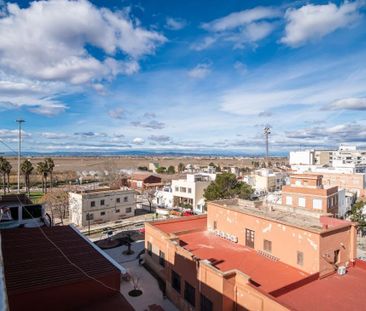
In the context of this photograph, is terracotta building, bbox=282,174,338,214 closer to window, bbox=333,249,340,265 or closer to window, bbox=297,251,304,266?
window, bbox=333,249,340,265

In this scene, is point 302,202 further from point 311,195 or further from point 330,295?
point 330,295

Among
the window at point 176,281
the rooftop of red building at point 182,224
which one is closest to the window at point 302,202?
the rooftop of red building at point 182,224

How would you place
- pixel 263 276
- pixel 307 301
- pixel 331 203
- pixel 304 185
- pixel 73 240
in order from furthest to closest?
1. pixel 304 185
2. pixel 331 203
3. pixel 73 240
4. pixel 263 276
5. pixel 307 301

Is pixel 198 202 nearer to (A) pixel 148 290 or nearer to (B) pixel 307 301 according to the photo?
(A) pixel 148 290

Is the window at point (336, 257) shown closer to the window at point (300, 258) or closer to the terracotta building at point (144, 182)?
the window at point (300, 258)

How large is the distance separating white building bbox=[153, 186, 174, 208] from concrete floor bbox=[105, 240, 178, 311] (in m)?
28.4

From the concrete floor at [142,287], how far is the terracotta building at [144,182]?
46.6 metres

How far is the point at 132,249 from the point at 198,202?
2512cm

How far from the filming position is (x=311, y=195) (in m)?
42.0

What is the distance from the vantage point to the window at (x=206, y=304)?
1680 cm

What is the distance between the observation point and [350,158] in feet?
417

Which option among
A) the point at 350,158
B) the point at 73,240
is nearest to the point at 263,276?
the point at 73,240

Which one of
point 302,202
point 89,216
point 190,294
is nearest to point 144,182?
point 89,216

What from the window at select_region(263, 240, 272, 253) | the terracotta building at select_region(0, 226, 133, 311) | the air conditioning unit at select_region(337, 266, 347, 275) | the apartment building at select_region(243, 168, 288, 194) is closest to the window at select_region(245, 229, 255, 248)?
the window at select_region(263, 240, 272, 253)
